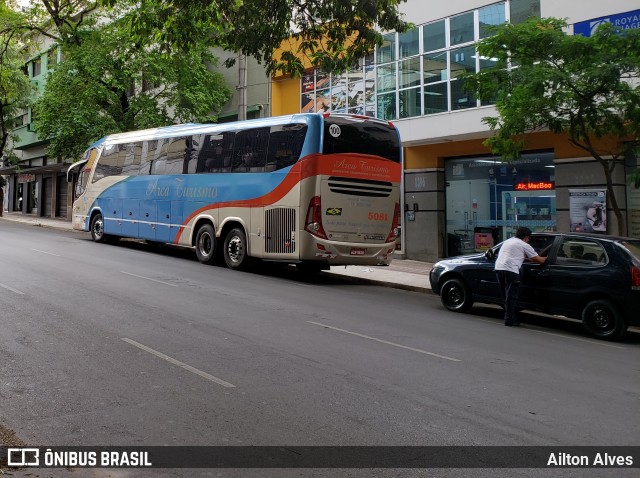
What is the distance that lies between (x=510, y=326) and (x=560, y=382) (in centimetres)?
380

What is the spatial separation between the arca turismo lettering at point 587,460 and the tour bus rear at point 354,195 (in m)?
10.3

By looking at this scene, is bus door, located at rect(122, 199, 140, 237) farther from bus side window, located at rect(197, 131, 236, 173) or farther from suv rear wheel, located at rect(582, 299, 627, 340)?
suv rear wheel, located at rect(582, 299, 627, 340)

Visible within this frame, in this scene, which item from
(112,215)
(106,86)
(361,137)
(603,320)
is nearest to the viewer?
(603,320)

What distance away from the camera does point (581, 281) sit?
32.5ft

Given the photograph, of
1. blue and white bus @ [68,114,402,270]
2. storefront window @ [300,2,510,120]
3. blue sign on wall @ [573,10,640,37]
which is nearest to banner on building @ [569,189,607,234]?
storefront window @ [300,2,510,120]

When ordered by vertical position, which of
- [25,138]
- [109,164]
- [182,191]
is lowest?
[182,191]

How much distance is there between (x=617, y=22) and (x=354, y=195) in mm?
8079

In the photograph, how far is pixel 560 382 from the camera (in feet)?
21.9

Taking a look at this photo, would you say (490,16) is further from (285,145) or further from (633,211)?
(285,145)

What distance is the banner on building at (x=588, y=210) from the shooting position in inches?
643

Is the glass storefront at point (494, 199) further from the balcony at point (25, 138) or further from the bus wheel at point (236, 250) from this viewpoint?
the balcony at point (25, 138)

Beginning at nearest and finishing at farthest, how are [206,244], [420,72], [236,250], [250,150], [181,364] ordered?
1. [181,364]
2. [250,150]
3. [236,250]
4. [206,244]
5. [420,72]

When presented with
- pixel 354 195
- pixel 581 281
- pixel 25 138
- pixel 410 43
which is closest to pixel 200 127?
pixel 354 195

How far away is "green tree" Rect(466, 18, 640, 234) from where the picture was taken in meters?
11.5
